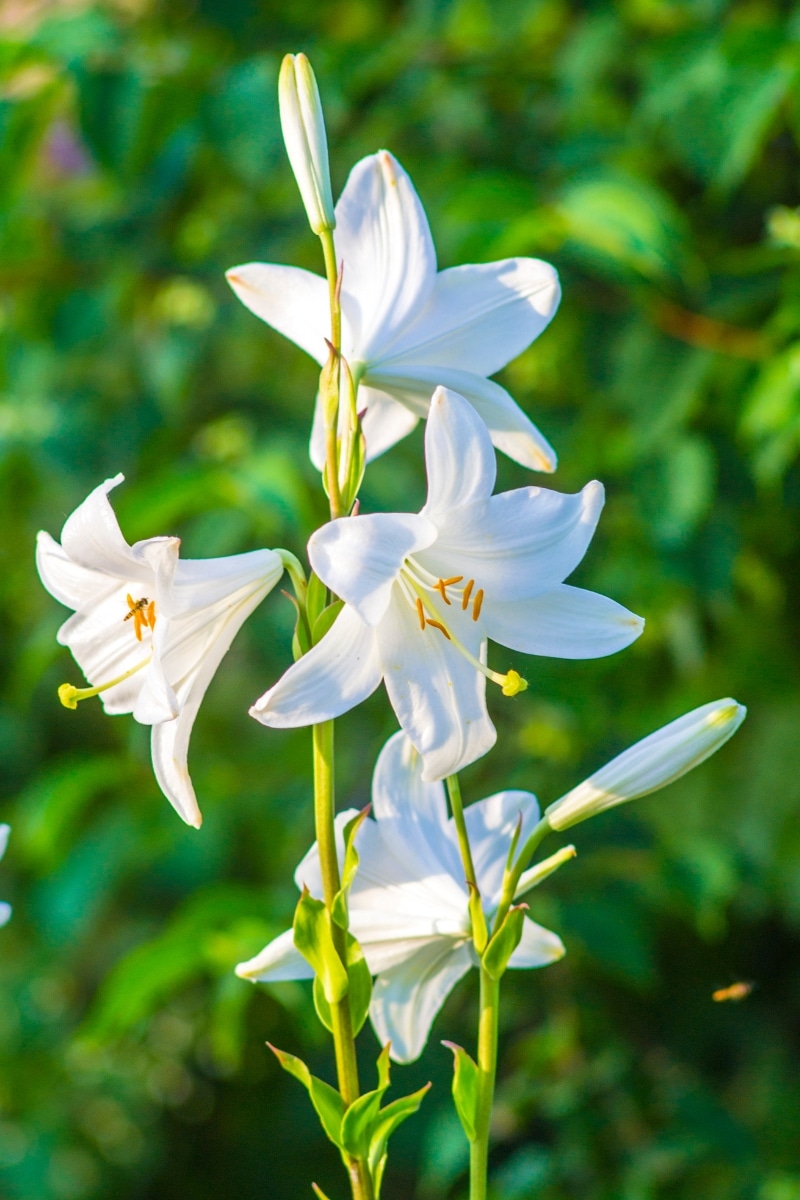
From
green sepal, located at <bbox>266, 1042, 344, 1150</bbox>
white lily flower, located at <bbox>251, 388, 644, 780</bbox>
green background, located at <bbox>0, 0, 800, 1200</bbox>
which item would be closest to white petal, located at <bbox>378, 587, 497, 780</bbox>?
white lily flower, located at <bbox>251, 388, 644, 780</bbox>

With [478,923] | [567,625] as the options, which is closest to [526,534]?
[567,625]

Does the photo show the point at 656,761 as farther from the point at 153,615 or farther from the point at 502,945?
the point at 153,615

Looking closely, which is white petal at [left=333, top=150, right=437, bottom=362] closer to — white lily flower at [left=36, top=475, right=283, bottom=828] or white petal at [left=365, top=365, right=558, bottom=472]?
white petal at [left=365, top=365, right=558, bottom=472]

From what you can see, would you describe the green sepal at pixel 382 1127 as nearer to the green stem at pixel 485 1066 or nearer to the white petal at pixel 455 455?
the green stem at pixel 485 1066

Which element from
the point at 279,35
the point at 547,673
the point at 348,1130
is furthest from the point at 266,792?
the point at 348,1130

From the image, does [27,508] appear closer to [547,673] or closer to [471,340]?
[547,673]

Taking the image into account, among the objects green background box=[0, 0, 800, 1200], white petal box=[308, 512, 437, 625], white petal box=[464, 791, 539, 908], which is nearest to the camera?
white petal box=[308, 512, 437, 625]
